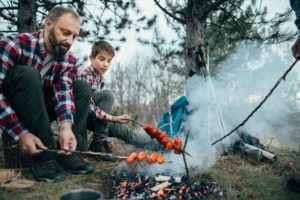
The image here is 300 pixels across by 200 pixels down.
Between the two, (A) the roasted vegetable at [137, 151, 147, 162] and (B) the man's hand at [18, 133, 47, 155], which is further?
(A) the roasted vegetable at [137, 151, 147, 162]

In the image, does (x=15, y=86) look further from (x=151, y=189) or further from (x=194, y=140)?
(x=194, y=140)

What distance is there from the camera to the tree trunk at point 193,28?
5.43m

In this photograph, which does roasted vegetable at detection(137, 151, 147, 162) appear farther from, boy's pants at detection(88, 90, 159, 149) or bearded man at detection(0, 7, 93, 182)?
boy's pants at detection(88, 90, 159, 149)

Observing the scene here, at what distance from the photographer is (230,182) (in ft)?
8.73

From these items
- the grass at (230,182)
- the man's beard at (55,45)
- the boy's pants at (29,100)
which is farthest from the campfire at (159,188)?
the man's beard at (55,45)

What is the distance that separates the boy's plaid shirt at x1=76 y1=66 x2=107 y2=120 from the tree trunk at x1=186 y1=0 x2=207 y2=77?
2015 millimetres

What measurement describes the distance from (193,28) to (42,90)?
367cm

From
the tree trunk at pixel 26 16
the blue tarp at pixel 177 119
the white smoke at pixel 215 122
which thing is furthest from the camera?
the tree trunk at pixel 26 16

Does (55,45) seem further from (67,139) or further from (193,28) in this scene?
(193,28)

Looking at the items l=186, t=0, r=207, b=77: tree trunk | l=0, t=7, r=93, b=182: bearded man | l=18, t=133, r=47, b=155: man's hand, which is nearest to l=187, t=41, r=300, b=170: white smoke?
l=186, t=0, r=207, b=77: tree trunk

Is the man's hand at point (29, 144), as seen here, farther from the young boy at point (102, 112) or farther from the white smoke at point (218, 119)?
the white smoke at point (218, 119)

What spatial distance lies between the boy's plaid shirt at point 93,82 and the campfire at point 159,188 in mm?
1065

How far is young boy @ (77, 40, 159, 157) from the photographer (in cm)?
367

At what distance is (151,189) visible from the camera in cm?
251
